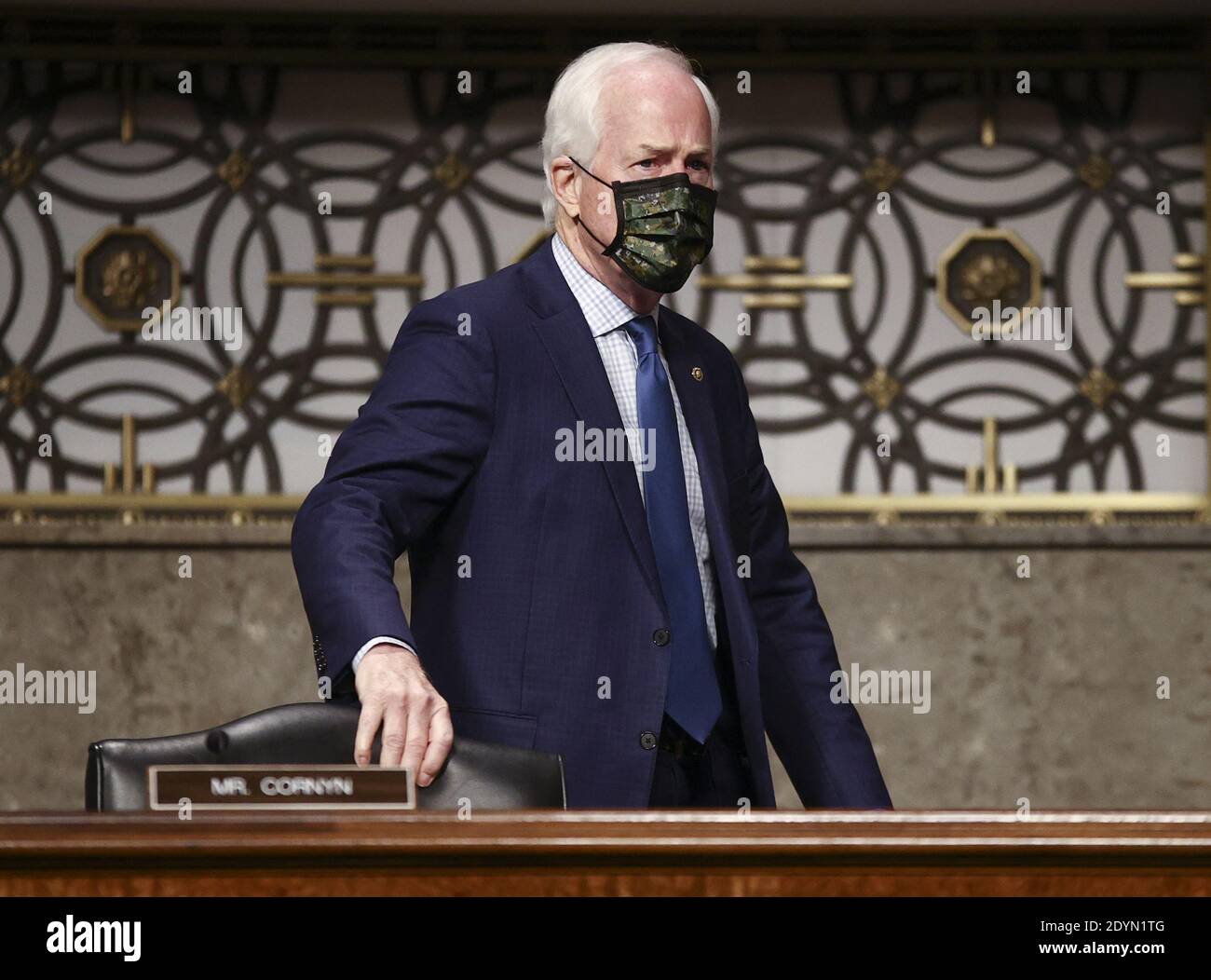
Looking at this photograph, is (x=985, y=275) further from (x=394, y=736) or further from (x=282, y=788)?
(x=282, y=788)

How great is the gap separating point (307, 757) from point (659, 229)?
2.64ft

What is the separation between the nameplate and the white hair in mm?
1071

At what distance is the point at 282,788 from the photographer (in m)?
1.18

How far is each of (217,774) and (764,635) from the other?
102 cm

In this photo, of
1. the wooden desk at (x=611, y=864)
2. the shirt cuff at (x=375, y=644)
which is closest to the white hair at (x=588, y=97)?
the shirt cuff at (x=375, y=644)

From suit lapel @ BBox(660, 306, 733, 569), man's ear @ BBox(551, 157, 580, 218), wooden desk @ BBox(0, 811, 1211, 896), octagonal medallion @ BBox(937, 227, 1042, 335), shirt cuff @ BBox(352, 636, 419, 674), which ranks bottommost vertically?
wooden desk @ BBox(0, 811, 1211, 896)

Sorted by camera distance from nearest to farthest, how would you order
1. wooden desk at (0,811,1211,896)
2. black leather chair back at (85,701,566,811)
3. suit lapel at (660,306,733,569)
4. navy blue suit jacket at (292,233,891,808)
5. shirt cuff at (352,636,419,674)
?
wooden desk at (0,811,1211,896)
black leather chair back at (85,701,566,811)
shirt cuff at (352,636,419,674)
navy blue suit jacket at (292,233,891,808)
suit lapel at (660,306,733,569)

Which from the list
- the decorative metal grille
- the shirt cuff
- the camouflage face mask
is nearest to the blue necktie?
the camouflage face mask

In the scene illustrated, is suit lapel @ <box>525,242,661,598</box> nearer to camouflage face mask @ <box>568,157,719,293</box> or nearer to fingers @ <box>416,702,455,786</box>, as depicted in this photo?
camouflage face mask @ <box>568,157,719,293</box>

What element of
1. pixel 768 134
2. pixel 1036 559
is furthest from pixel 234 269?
pixel 1036 559

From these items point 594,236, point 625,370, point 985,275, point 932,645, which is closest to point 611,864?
point 625,370

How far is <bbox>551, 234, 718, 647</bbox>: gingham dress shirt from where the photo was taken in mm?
1918
